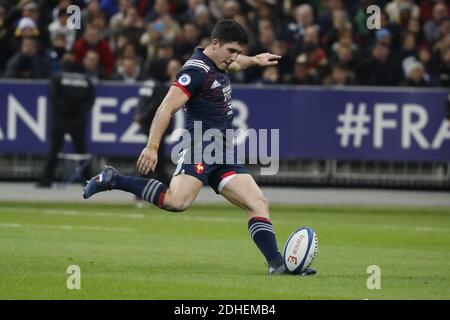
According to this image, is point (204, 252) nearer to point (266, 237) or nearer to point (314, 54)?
point (266, 237)

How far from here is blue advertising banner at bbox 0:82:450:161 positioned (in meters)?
24.0

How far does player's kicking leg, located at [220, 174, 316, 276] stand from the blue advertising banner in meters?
11.4

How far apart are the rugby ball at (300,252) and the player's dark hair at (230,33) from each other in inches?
76.5

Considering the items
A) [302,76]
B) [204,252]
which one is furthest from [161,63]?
[204,252]

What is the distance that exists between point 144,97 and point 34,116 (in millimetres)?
3266

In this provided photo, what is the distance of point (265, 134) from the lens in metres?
24.0

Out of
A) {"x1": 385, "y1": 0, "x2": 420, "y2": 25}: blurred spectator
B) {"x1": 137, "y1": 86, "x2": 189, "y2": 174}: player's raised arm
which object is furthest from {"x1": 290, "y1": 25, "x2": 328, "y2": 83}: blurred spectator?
{"x1": 137, "y1": 86, "x2": 189, "y2": 174}: player's raised arm

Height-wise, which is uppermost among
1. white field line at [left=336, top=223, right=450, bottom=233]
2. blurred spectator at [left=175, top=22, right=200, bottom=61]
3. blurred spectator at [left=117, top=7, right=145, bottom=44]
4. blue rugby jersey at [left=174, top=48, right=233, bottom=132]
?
blurred spectator at [left=117, top=7, right=145, bottom=44]

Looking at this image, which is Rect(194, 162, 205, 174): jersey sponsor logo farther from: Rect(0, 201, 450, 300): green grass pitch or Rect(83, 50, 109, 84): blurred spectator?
Rect(83, 50, 109, 84): blurred spectator

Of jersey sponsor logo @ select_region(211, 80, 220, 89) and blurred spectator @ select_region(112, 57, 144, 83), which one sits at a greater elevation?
blurred spectator @ select_region(112, 57, 144, 83)

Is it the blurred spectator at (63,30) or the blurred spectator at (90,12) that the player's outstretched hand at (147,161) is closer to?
the blurred spectator at (63,30)

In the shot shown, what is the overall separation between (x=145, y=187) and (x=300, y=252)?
1626mm
